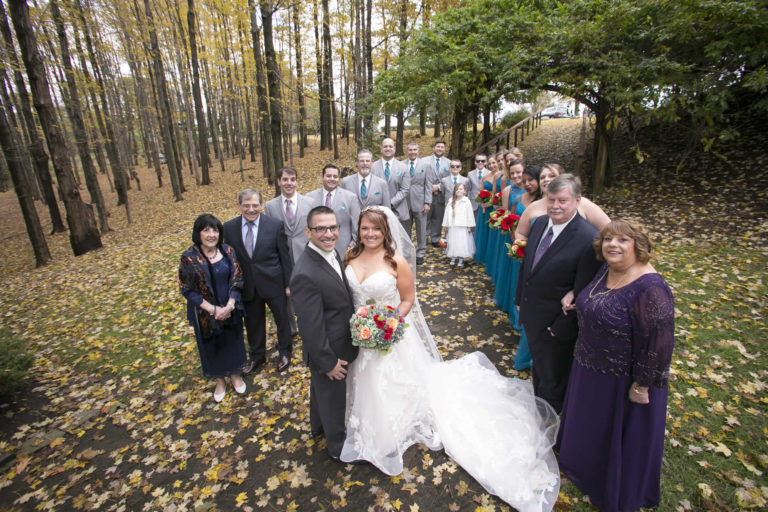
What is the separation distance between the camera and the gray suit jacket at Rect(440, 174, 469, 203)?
837 cm

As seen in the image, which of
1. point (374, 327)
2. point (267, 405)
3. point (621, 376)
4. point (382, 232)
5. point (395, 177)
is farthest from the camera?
point (395, 177)

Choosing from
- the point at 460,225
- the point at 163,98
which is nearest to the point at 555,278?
the point at 460,225

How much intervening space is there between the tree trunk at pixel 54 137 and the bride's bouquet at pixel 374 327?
40.0 feet

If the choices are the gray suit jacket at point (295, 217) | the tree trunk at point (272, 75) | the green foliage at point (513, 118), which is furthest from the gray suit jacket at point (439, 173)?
the green foliage at point (513, 118)

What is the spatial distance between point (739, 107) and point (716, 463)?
48.2ft

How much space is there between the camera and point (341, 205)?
5.38m

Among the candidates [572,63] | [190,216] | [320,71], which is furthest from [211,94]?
[572,63]

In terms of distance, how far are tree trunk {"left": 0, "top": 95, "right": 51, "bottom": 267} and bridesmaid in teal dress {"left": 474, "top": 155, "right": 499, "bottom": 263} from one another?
12444mm

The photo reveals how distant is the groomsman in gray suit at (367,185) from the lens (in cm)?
631

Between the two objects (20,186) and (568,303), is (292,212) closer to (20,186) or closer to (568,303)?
(568,303)

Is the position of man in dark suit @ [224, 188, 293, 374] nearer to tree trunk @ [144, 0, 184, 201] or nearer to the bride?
the bride

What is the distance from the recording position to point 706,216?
28.6ft

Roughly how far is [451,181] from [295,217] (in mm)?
4638

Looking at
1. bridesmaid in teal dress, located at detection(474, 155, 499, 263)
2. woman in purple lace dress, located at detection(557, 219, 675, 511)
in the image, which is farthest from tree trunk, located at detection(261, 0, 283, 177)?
woman in purple lace dress, located at detection(557, 219, 675, 511)
